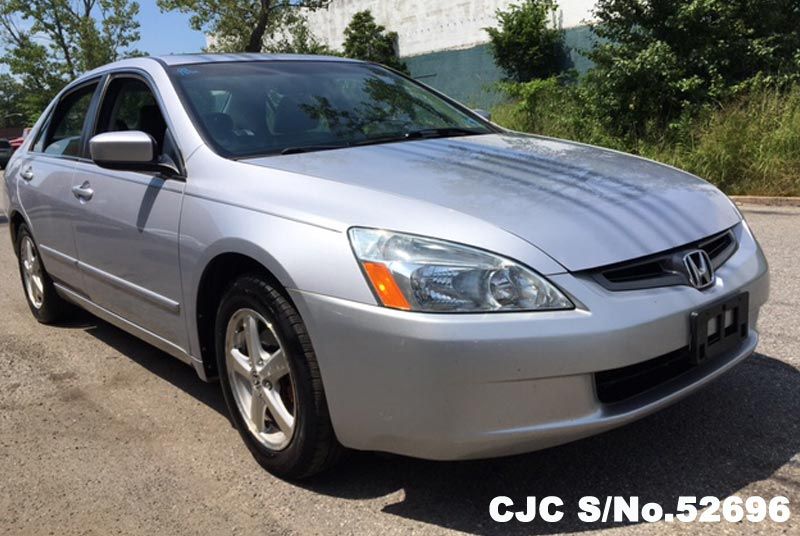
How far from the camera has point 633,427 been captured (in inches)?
123

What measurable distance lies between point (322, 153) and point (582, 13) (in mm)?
16454

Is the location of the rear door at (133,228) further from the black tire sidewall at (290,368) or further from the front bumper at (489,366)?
the front bumper at (489,366)

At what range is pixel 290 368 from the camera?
2678 mm

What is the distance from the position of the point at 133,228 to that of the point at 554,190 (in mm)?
1885

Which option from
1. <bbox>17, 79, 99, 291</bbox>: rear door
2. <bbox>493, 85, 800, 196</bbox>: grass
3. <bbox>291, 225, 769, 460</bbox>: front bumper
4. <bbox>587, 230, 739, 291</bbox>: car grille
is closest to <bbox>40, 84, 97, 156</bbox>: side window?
<bbox>17, 79, 99, 291</bbox>: rear door

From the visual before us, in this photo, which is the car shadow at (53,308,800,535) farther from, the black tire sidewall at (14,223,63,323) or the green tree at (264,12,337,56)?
the green tree at (264,12,337,56)

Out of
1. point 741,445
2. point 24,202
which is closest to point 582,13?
point 24,202

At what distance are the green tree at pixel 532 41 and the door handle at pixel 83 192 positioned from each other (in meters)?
15.8

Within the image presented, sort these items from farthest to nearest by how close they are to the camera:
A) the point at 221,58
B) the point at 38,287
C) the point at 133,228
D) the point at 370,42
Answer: the point at 370,42
the point at 38,287
the point at 221,58
the point at 133,228

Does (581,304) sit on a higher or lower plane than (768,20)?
lower

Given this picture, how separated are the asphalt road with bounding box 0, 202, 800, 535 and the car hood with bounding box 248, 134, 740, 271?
0.81 meters

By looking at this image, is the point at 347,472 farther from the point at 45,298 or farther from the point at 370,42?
the point at 370,42

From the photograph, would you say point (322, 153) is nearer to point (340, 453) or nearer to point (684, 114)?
point (340, 453)

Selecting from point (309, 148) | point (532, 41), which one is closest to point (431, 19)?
point (532, 41)
